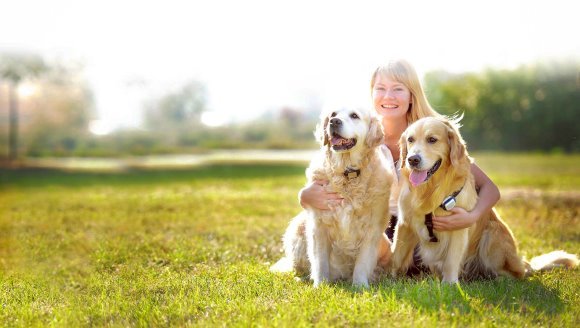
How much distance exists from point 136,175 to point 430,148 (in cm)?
1649

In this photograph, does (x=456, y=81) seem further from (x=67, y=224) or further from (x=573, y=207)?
(x=67, y=224)

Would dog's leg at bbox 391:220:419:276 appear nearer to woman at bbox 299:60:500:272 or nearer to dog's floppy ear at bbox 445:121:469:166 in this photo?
woman at bbox 299:60:500:272

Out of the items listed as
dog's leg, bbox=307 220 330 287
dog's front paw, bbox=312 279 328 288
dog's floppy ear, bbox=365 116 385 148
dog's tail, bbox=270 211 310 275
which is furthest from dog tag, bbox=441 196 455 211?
dog's tail, bbox=270 211 310 275

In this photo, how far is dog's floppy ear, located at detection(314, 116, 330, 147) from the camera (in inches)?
208

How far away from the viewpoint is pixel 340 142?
16.9 feet

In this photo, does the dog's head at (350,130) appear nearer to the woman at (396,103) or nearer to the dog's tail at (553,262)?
the woman at (396,103)

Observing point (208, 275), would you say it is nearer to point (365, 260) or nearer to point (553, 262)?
point (365, 260)

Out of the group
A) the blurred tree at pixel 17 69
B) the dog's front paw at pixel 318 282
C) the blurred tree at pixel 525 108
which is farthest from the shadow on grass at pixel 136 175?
the dog's front paw at pixel 318 282

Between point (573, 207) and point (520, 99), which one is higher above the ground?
point (520, 99)

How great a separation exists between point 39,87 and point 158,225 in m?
16.9

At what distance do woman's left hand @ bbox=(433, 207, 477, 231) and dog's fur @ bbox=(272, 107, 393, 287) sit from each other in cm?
47

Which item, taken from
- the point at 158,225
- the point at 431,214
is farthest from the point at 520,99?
the point at 431,214

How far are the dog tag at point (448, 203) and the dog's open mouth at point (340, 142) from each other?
886 millimetres

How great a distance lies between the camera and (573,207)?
1131 centimetres
